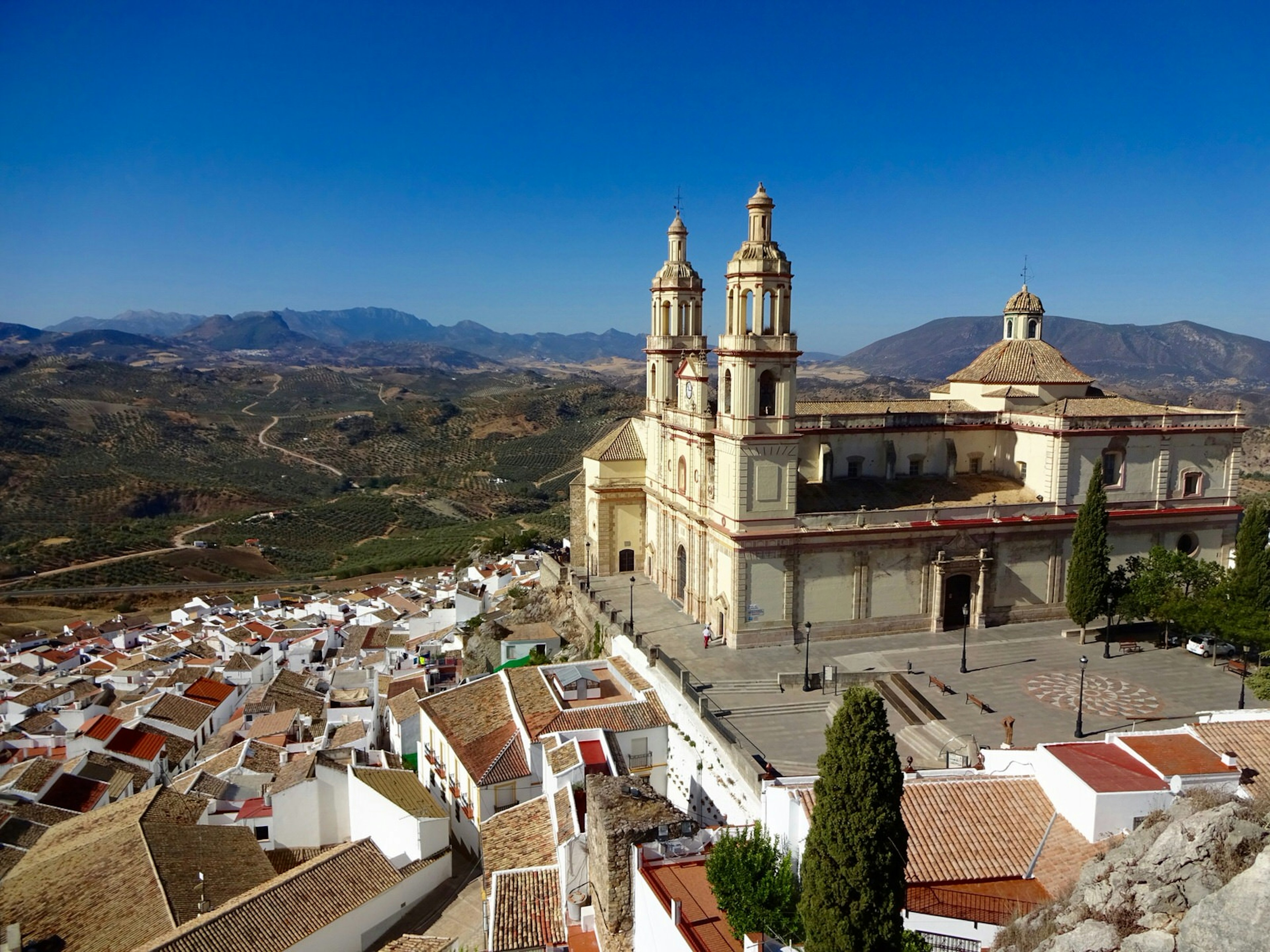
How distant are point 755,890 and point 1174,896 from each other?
467cm

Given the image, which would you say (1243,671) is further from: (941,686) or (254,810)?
(254,810)

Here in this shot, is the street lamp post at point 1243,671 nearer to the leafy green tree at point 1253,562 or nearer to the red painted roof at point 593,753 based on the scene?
the leafy green tree at point 1253,562

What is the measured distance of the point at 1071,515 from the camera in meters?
28.1

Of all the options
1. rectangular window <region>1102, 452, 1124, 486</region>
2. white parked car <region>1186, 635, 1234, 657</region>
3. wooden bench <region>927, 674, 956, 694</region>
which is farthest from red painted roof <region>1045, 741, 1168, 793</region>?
rectangular window <region>1102, 452, 1124, 486</region>

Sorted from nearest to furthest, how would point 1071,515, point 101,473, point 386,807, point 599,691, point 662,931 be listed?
point 662,931 < point 386,807 < point 599,691 < point 1071,515 < point 101,473

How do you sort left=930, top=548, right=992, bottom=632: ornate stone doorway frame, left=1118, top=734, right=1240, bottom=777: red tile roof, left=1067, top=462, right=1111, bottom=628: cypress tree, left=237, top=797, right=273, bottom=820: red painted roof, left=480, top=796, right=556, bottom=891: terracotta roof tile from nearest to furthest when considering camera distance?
left=1118, top=734, right=1240, bottom=777: red tile roof → left=480, top=796, right=556, bottom=891: terracotta roof tile → left=237, top=797, right=273, bottom=820: red painted roof → left=1067, top=462, right=1111, bottom=628: cypress tree → left=930, top=548, right=992, bottom=632: ornate stone doorway frame

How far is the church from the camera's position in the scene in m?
26.1

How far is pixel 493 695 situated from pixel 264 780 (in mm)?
6907

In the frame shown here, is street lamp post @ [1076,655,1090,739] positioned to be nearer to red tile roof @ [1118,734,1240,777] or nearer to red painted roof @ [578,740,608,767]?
red tile roof @ [1118,734,1240,777]

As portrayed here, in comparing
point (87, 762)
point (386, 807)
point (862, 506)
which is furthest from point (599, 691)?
point (87, 762)

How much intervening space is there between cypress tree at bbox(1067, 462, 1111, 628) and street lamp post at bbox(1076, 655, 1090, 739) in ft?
12.2

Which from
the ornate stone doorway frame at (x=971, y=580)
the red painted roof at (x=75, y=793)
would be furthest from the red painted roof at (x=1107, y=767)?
the red painted roof at (x=75, y=793)

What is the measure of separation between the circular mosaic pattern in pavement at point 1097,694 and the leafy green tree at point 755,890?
12.7 m

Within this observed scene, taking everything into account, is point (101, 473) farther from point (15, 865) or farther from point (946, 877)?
point (946, 877)
